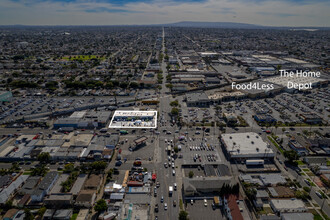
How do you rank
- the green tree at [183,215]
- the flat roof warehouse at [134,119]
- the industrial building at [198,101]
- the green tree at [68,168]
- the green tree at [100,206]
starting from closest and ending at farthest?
the green tree at [183,215] → the green tree at [100,206] → the green tree at [68,168] → the flat roof warehouse at [134,119] → the industrial building at [198,101]

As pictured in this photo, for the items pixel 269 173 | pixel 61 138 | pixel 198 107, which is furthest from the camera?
pixel 198 107

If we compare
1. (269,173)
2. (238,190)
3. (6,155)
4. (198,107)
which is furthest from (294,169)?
(6,155)

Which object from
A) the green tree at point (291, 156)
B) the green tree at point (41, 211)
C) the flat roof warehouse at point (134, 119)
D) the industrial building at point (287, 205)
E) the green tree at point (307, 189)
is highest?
the flat roof warehouse at point (134, 119)

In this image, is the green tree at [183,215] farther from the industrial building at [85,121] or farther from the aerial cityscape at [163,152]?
the industrial building at [85,121]

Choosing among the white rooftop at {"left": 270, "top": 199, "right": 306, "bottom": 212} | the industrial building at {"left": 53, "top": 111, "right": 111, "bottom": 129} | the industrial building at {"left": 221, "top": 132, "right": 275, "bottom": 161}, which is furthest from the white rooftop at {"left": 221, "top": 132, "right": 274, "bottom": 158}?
the industrial building at {"left": 53, "top": 111, "right": 111, "bottom": 129}

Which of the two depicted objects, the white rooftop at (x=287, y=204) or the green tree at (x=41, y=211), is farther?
the white rooftop at (x=287, y=204)

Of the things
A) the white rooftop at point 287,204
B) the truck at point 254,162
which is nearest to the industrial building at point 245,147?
the truck at point 254,162

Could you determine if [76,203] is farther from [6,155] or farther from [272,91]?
[272,91]
